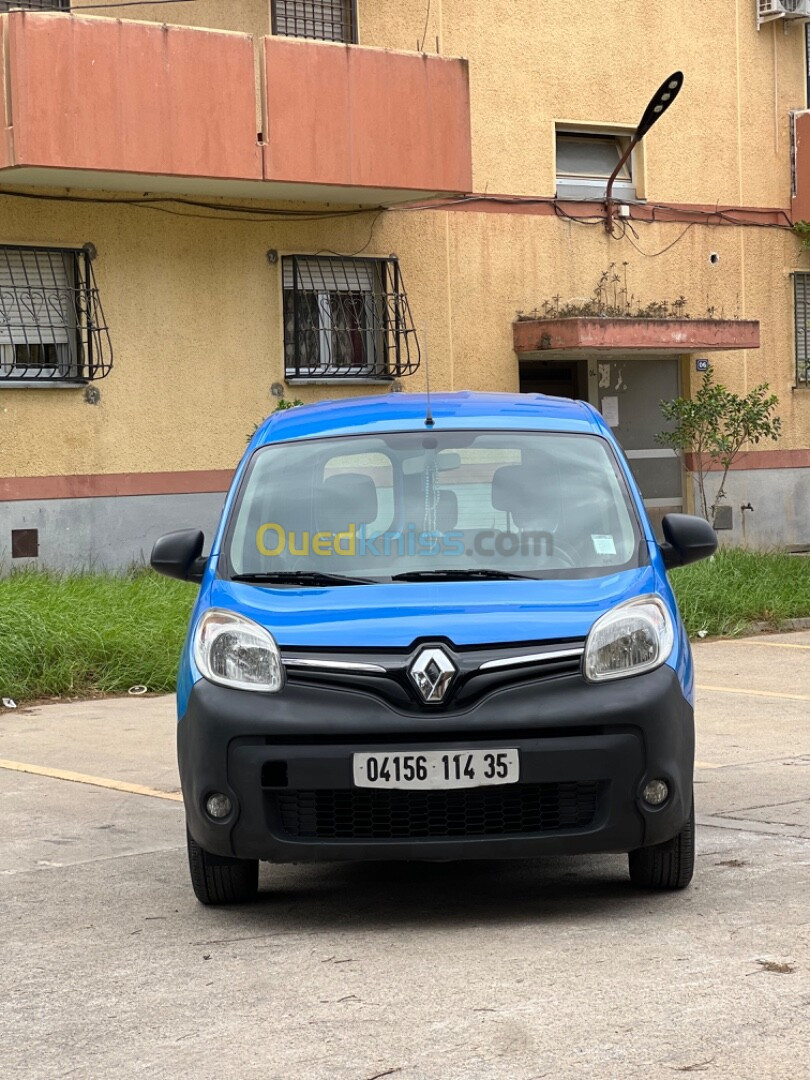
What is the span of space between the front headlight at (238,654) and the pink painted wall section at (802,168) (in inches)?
703

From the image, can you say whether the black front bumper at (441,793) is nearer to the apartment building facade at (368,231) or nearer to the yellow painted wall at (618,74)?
the apartment building facade at (368,231)

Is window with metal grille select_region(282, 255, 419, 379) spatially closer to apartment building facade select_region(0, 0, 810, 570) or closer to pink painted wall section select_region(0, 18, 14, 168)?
apartment building facade select_region(0, 0, 810, 570)

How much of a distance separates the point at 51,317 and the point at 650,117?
23.6 feet

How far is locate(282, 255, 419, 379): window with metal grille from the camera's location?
737 inches

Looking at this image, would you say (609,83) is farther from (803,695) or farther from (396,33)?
(803,695)

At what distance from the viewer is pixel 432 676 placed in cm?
568

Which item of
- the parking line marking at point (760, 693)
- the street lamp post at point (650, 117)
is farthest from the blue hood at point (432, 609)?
the street lamp post at point (650, 117)

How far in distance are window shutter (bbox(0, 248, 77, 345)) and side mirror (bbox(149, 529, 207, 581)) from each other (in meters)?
10.5

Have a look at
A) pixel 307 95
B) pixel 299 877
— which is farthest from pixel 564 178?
pixel 299 877

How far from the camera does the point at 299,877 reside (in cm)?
677

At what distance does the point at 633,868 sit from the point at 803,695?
5810 millimetres

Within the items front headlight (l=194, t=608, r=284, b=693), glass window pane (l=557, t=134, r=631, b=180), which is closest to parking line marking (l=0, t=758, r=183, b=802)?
front headlight (l=194, t=608, r=284, b=693)

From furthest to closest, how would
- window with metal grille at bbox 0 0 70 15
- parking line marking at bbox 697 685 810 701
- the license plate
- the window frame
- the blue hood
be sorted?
the window frame < window with metal grille at bbox 0 0 70 15 < parking line marking at bbox 697 685 810 701 < the blue hood < the license plate

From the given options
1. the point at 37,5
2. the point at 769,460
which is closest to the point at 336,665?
the point at 37,5
